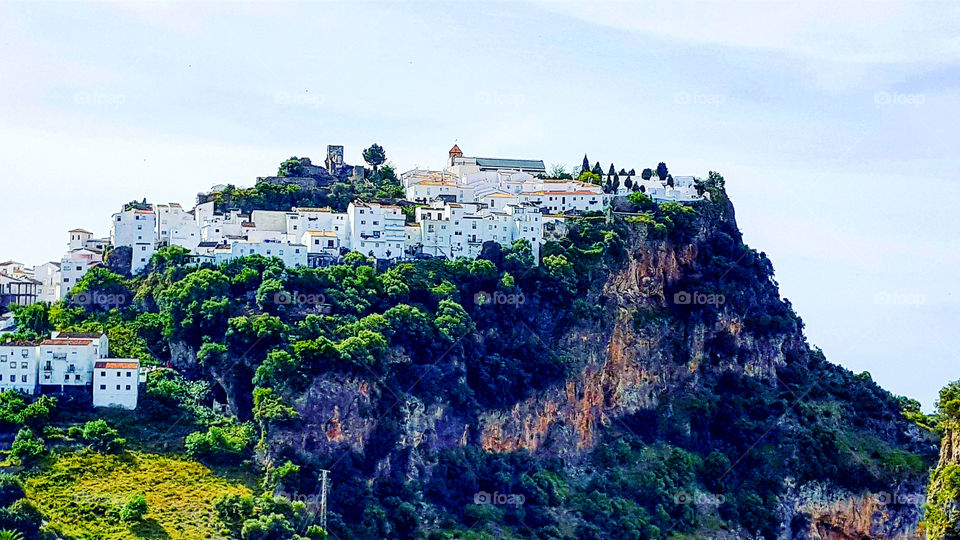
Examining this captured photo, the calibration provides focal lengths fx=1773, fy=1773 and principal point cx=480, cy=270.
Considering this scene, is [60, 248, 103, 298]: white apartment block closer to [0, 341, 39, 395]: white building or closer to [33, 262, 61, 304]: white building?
[33, 262, 61, 304]: white building

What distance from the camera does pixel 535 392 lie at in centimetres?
10288

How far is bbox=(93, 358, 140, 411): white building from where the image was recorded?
305 ft

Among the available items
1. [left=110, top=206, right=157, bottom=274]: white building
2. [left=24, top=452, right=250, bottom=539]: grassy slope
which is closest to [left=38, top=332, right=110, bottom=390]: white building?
[left=24, top=452, right=250, bottom=539]: grassy slope

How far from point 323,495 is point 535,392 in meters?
18.1

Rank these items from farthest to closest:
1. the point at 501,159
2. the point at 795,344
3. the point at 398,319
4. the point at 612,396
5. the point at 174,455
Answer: the point at 501,159, the point at 795,344, the point at 612,396, the point at 398,319, the point at 174,455

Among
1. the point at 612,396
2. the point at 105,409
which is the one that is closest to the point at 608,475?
the point at 612,396

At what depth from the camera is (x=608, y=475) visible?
4087 inches

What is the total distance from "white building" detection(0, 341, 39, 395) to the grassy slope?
6.50 metres

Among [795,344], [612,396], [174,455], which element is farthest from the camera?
[795,344]

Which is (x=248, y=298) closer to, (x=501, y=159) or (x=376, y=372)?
(x=376, y=372)

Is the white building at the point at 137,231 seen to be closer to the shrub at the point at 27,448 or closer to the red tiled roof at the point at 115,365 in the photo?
the red tiled roof at the point at 115,365

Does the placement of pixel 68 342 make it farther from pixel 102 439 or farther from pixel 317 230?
pixel 317 230

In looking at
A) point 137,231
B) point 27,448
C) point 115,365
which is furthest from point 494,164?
point 27,448

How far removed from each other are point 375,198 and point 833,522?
35.3 meters
